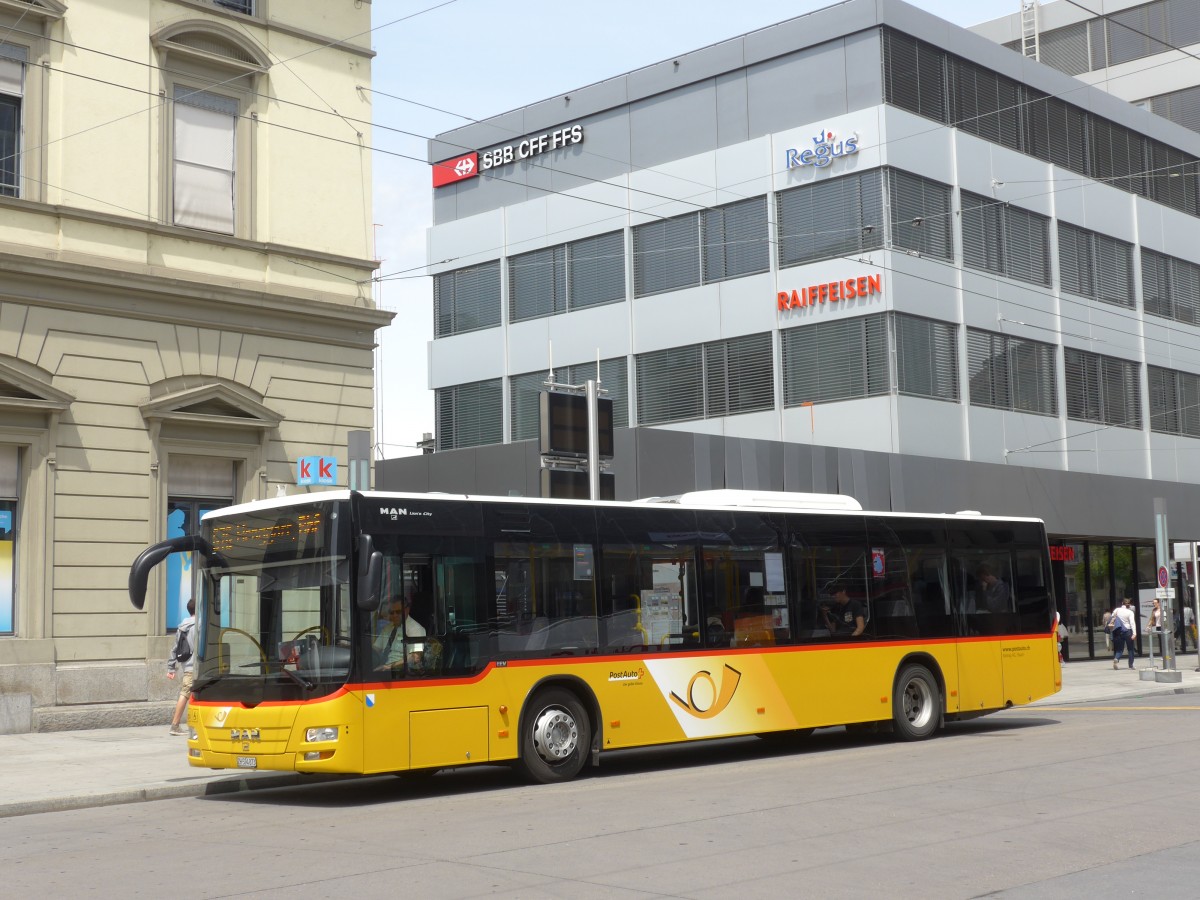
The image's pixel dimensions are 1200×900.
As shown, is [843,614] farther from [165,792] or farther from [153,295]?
[153,295]

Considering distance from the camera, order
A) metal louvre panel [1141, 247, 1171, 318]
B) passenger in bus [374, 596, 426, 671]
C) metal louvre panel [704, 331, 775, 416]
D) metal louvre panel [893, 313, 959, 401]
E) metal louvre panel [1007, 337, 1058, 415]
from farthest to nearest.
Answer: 1. metal louvre panel [1141, 247, 1171, 318]
2. metal louvre panel [1007, 337, 1058, 415]
3. metal louvre panel [704, 331, 775, 416]
4. metal louvre panel [893, 313, 959, 401]
5. passenger in bus [374, 596, 426, 671]

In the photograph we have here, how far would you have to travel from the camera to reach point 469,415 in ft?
135

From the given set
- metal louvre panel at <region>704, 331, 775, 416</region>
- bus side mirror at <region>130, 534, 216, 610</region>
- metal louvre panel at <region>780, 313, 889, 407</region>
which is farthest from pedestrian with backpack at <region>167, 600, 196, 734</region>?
metal louvre panel at <region>704, 331, 775, 416</region>

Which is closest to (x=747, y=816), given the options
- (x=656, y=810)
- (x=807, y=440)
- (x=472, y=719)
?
(x=656, y=810)

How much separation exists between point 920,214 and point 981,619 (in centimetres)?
1640

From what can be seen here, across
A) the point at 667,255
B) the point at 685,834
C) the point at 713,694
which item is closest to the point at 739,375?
the point at 667,255

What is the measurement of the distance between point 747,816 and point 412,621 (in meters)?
3.85

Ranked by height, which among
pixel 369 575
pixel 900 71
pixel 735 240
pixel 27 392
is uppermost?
pixel 900 71

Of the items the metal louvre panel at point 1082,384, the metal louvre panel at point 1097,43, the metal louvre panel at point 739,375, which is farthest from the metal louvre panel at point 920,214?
the metal louvre panel at point 1097,43

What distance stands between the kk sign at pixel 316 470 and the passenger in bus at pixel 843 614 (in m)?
8.80

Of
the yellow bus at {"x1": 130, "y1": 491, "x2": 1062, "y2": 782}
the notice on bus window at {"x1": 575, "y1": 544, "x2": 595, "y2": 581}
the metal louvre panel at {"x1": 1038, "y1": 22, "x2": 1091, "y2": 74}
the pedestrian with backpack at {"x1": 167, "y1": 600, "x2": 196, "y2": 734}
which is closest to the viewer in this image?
the yellow bus at {"x1": 130, "y1": 491, "x2": 1062, "y2": 782}

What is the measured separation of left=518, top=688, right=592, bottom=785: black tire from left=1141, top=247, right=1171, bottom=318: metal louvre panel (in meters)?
31.4

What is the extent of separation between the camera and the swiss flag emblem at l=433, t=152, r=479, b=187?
41.7 meters

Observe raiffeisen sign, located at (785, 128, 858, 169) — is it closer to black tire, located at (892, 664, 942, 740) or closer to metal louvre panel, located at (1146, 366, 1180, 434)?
metal louvre panel, located at (1146, 366, 1180, 434)
